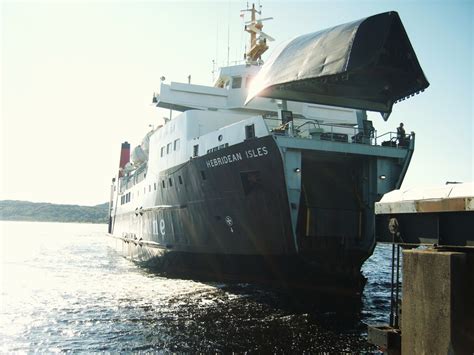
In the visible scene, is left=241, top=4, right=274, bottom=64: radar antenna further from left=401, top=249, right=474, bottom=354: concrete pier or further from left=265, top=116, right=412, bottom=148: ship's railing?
left=401, top=249, right=474, bottom=354: concrete pier

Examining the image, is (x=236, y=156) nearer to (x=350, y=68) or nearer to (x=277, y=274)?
(x=277, y=274)

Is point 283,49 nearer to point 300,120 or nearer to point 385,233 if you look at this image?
point 300,120

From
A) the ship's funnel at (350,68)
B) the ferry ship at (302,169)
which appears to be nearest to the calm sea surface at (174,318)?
the ferry ship at (302,169)

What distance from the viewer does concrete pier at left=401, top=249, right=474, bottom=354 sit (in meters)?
5.13

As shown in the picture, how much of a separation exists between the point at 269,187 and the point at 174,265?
842cm

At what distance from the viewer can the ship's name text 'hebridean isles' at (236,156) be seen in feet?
45.9

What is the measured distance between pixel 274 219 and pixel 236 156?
265cm

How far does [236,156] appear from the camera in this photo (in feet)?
48.7

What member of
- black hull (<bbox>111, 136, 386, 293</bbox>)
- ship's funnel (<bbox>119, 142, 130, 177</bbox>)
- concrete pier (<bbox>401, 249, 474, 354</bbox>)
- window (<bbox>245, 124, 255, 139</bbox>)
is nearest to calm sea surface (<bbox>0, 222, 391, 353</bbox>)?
black hull (<bbox>111, 136, 386, 293</bbox>)

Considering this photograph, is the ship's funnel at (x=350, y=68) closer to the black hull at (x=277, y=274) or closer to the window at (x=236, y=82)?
the black hull at (x=277, y=274)

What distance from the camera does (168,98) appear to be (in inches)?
882

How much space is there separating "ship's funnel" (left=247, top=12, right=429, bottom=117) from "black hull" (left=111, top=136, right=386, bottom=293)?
212 cm

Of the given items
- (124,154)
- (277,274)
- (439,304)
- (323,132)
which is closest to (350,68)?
(323,132)

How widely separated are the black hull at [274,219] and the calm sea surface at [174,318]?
0.95 meters
